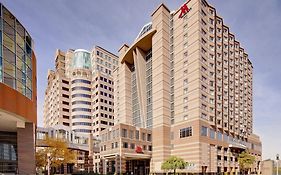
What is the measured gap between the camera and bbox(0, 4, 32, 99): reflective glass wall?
29094 millimetres

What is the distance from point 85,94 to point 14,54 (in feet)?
346

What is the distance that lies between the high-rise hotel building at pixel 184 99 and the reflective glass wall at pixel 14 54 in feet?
147

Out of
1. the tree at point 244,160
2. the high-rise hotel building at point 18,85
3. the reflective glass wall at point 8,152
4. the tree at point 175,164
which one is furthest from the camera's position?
the tree at point 244,160

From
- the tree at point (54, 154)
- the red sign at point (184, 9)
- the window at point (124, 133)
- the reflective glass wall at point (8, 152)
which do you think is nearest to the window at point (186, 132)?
the window at point (124, 133)

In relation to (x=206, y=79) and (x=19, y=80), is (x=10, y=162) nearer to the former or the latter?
(x=19, y=80)

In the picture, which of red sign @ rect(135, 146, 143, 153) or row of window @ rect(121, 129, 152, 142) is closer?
row of window @ rect(121, 129, 152, 142)

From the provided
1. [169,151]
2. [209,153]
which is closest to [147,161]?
[169,151]

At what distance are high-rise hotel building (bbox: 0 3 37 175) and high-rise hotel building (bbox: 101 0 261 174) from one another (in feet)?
137

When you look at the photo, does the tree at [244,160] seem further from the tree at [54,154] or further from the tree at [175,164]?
the tree at [54,154]

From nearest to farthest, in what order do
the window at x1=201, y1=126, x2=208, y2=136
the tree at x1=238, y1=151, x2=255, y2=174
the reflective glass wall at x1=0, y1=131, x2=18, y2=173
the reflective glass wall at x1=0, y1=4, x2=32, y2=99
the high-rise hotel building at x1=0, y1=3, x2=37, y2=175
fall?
1. the high-rise hotel building at x1=0, y1=3, x2=37, y2=175
2. the reflective glass wall at x1=0, y1=4, x2=32, y2=99
3. the reflective glass wall at x1=0, y1=131, x2=18, y2=173
4. the window at x1=201, y1=126, x2=208, y2=136
5. the tree at x1=238, y1=151, x2=255, y2=174

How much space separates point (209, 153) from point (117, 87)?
48.2 metres

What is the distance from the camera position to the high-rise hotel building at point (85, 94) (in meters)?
132

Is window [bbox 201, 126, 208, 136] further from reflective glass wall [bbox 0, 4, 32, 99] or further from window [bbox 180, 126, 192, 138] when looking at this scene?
reflective glass wall [bbox 0, 4, 32, 99]

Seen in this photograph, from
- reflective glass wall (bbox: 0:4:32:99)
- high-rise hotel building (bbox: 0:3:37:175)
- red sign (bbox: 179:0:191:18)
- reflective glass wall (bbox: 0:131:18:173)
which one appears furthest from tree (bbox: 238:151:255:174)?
reflective glass wall (bbox: 0:4:32:99)
